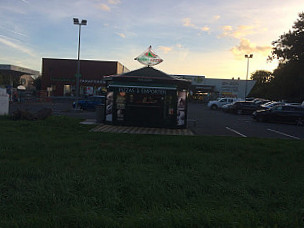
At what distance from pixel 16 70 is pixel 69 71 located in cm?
963

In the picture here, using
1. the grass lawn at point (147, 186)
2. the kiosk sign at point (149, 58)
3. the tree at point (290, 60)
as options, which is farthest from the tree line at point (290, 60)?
the grass lawn at point (147, 186)

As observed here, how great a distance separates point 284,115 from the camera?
21.5m

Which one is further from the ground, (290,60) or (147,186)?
(290,60)

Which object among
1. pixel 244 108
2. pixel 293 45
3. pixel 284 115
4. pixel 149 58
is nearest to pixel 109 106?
pixel 149 58

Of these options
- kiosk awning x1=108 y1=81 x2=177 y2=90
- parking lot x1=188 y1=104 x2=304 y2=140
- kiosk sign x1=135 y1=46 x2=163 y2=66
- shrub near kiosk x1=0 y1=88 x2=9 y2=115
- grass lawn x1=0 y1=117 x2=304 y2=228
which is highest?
kiosk sign x1=135 y1=46 x2=163 y2=66

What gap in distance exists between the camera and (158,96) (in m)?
15.2

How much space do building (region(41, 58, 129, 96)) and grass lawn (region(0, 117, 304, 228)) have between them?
49342mm

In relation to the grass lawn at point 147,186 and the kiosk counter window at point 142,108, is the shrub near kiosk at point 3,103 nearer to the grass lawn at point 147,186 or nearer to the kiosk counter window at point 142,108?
the kiosk counter window at point 142,108

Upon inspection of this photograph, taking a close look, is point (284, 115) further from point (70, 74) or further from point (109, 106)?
point (70, 74)

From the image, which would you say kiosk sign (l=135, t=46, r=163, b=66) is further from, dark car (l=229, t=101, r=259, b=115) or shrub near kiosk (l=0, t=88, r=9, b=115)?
dark car (l=229, t=101, r=259, b=115)

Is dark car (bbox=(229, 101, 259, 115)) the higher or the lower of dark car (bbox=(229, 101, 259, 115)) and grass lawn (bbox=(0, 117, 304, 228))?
the higher

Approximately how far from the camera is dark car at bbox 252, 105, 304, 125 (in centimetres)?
2134

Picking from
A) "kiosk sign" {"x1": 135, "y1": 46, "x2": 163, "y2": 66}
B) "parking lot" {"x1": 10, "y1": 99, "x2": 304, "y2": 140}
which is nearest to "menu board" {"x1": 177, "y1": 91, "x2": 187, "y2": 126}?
"parking lot" {"x1": 10, "y1": 99, "x2": 304, "y2": 140}

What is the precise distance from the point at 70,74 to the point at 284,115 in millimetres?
44593
